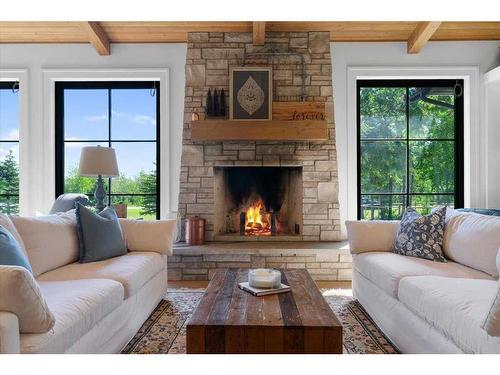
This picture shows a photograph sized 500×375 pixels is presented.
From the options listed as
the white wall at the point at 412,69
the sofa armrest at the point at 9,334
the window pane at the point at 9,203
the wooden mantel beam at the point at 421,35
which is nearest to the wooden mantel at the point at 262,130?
the white wall at the point at 412,69

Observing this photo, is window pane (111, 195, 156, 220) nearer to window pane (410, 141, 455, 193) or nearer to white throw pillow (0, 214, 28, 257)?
white throw pillow (0, 214, 28, 257)

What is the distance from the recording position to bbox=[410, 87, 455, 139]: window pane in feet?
13.8

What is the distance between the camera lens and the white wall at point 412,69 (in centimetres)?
402

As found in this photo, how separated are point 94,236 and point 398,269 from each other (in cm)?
200

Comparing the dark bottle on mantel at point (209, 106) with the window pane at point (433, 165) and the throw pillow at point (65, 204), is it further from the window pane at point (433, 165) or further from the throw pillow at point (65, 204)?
the window pane at point (433, 165)

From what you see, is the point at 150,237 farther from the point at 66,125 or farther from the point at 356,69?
the point at 356,69

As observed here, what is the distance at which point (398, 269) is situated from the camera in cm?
227

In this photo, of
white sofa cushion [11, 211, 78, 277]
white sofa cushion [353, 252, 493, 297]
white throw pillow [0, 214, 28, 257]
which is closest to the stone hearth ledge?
white sofa cushion [353, 252, 493, 297]

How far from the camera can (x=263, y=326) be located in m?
1.45

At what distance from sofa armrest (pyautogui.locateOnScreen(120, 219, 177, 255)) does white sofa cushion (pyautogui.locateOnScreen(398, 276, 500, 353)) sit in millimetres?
1714

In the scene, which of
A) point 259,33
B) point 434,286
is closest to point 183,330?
point 434,286

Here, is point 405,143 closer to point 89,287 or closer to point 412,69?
point 412,69

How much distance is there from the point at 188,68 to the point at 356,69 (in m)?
1.85

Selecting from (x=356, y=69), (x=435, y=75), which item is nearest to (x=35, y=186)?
(x=356, y=69)
